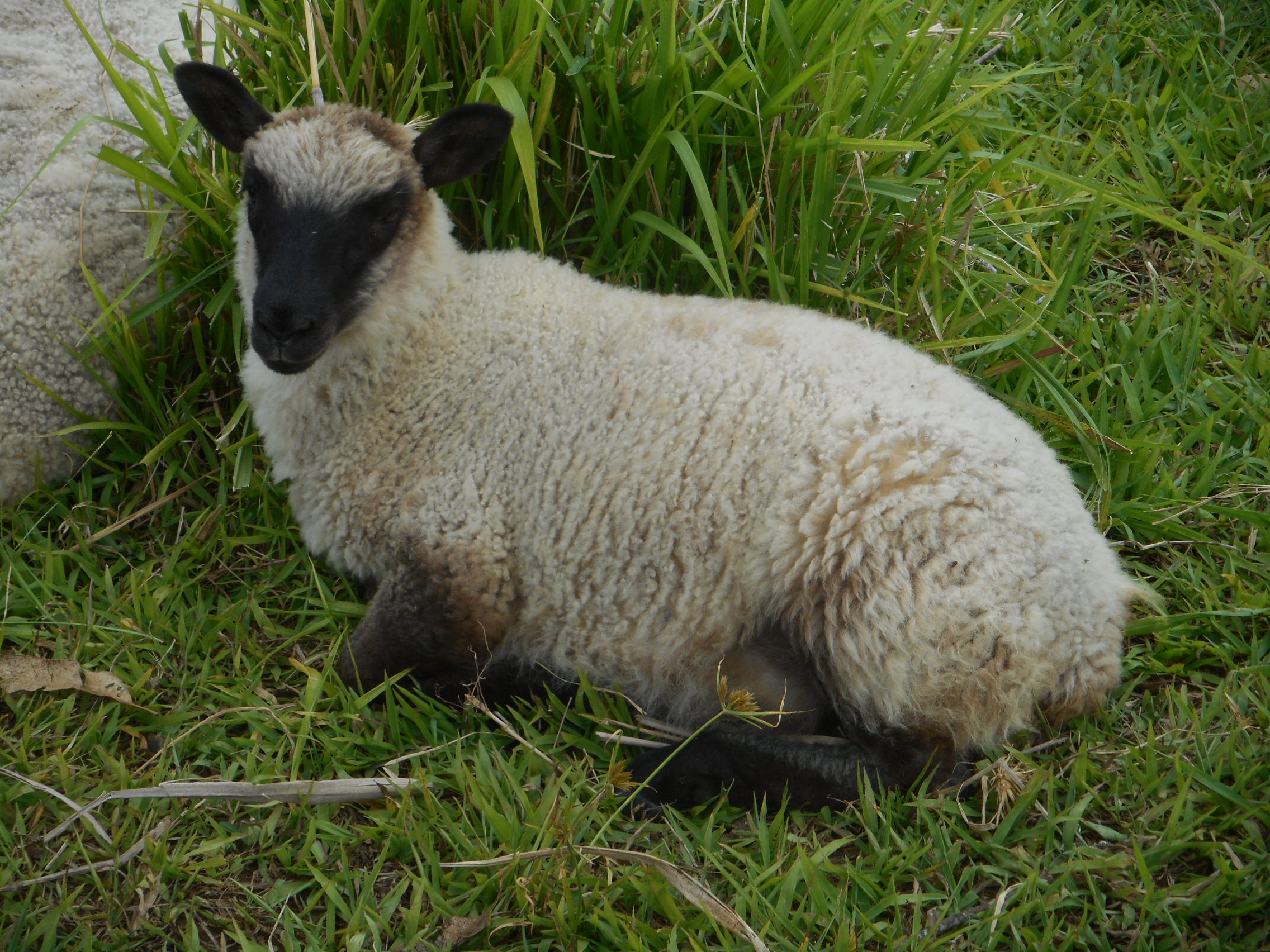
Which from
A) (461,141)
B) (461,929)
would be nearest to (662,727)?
(461,929)

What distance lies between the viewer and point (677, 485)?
8.43 ft

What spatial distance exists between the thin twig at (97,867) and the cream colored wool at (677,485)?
0.89 m

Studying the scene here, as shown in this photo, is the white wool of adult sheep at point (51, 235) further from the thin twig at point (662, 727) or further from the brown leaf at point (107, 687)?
the thin twig at point (662, 727)

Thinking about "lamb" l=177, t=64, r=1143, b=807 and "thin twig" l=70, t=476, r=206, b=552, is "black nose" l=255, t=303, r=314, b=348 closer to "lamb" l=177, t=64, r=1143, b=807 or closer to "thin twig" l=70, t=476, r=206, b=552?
"lamb" l=177, t=64, r=1143, b=807

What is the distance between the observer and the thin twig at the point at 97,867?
222 cm

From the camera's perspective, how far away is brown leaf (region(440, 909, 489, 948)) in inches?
83.3

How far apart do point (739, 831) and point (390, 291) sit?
1.78 m

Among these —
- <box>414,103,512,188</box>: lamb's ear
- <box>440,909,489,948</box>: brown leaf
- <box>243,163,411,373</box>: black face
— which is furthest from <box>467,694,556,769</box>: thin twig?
<box>414,103,512,188</box>: lamb's ear

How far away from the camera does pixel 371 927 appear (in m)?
2.14

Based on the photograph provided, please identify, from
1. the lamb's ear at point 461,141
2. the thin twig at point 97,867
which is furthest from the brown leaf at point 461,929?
the lamb's ear at point 461,141

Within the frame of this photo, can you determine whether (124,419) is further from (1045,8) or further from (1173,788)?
(1045,8)

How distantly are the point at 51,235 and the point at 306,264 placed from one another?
4.37ft

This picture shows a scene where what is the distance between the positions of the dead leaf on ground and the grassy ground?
6 cm

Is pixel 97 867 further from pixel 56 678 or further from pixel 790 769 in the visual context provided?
pixel 790 769
